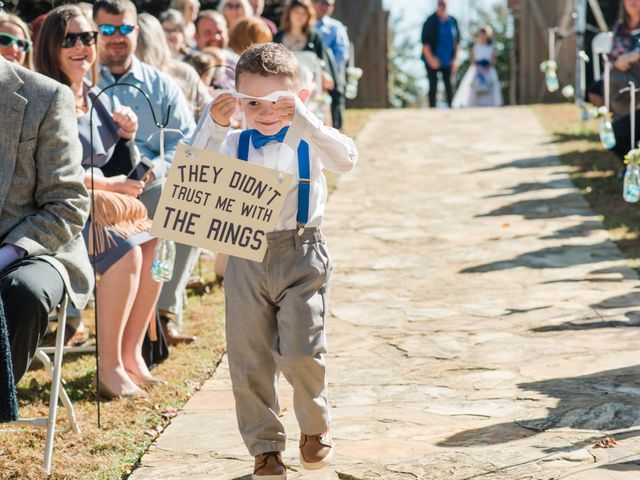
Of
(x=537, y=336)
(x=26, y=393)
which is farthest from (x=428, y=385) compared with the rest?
(x=26, y=393)

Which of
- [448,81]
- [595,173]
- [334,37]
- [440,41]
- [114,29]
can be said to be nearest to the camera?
[114,29]

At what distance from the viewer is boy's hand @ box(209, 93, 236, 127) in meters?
3.88

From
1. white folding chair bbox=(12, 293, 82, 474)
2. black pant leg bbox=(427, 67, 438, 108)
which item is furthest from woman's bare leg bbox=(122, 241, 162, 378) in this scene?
black pant leg bbox=(427, 67, 438, 108)

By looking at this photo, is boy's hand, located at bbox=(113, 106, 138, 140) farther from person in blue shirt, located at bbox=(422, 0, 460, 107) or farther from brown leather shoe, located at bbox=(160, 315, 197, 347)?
person in blue shirt, located at bbox=(422, 0, 460, 107)

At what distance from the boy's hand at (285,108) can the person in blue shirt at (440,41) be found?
1395 cm

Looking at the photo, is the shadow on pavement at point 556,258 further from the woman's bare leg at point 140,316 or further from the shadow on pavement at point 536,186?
the woman's bare leg at point 140,316

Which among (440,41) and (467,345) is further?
(440,41)

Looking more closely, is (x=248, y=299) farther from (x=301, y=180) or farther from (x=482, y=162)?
(x=482, y=162)

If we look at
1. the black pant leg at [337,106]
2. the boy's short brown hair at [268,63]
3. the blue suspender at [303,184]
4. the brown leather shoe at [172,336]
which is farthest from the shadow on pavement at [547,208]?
the boy's short brown hair at [268,63]

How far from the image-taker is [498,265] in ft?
26.3

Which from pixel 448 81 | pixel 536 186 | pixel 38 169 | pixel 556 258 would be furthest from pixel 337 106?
pixel 38 169

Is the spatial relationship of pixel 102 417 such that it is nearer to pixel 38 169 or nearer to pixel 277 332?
pixel 38 169

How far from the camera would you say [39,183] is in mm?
4355

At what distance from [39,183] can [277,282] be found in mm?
1065
